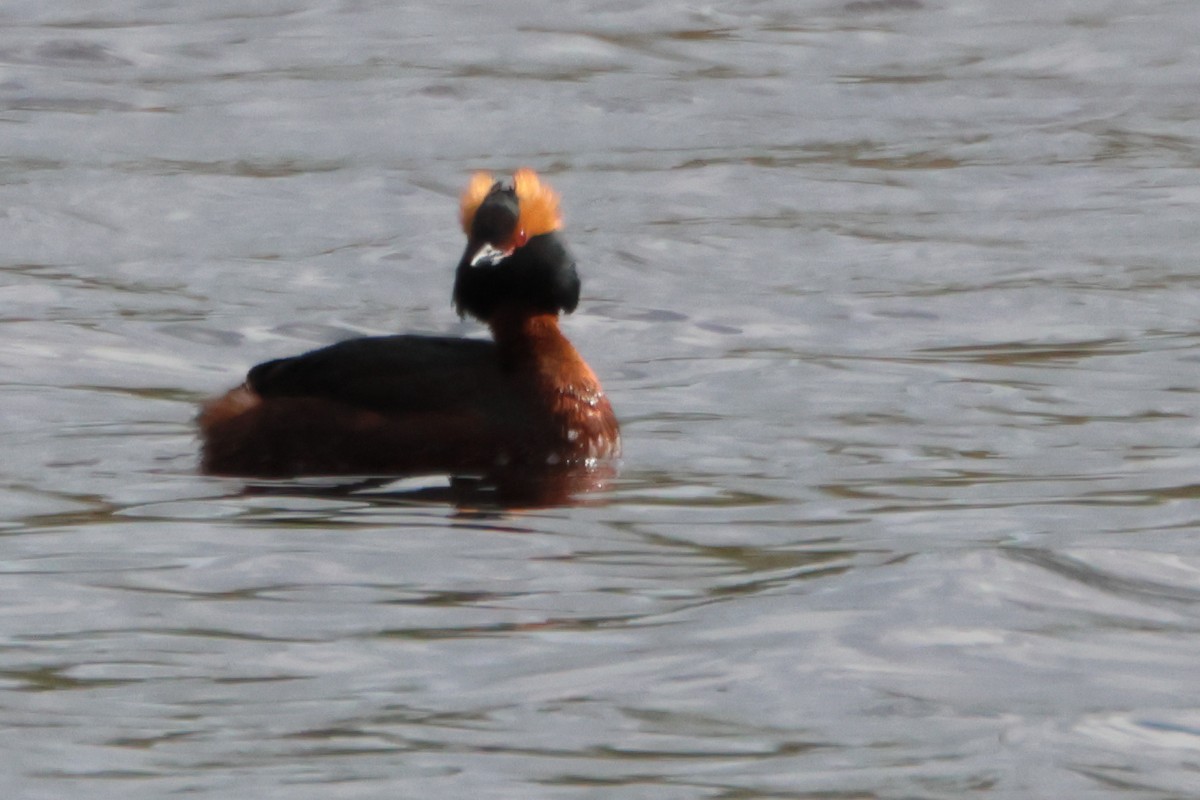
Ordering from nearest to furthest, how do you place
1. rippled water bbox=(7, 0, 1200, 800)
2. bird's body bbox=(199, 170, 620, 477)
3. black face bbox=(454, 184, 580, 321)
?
1. rippled water bbox=(7, 0, 1200, 800)
2. bird's body bbox=(199, 170, 620, 477)
3. black face bbox=(454, 184, 580, 321)

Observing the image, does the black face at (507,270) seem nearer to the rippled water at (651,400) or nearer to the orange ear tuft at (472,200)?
the orange ear tuft at (472,200)

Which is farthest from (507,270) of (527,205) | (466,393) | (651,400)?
(651,400)

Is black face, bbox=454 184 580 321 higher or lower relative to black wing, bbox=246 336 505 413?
higher

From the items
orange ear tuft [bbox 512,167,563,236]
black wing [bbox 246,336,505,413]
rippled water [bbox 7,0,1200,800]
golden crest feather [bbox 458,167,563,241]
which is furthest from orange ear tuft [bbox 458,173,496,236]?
rippled water [bbox 7,0,1200,800]

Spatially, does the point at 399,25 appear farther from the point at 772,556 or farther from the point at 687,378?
the point at 772,556

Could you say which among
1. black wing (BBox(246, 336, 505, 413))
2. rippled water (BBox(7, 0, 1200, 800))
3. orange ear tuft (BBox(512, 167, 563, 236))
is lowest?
rippled water (BBox(7, 0, 1200, 800))

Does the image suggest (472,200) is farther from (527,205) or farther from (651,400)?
(651,400)

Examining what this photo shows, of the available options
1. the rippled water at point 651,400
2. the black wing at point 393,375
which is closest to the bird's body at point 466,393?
the black wing at point 393,375

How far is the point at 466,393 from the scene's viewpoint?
9836 millimetres

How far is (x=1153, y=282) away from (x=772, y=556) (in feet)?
21.5

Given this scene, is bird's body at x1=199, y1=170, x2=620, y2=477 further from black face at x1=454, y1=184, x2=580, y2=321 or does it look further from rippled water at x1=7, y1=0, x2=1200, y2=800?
rippled water at x1=7, y1=0, x2=1200, y2=800

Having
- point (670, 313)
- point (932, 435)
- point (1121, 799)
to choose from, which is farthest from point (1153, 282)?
point (1121, 799)

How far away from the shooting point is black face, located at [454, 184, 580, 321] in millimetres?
10141

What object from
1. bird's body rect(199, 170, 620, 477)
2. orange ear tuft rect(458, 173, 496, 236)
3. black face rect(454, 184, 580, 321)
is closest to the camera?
bird's body rect(199, 170, 620, 477)
